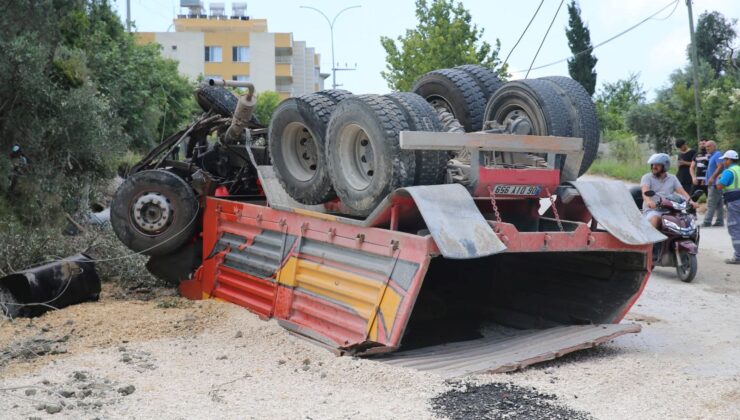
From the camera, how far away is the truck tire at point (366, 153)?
6.05 metres

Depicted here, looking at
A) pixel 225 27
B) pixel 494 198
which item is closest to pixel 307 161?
pixel 494 198

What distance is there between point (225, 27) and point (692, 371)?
74.6m

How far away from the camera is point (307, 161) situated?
297 inches

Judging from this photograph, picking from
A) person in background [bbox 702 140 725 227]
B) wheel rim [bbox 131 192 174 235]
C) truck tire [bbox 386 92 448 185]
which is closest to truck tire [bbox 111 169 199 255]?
wheel rim [bbox 131 192 174 235]

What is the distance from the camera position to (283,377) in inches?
220

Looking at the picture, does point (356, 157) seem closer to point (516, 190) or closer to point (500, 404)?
point (516, 190)

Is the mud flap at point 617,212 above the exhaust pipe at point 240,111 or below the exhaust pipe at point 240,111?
below

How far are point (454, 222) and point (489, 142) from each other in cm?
91

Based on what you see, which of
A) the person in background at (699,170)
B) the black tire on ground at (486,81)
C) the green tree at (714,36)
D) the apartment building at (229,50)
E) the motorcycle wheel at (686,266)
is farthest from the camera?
the apartment building at (229,50)

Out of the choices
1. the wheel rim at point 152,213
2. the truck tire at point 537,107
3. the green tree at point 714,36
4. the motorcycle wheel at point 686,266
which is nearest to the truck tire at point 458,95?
the truck tire at point 537,107

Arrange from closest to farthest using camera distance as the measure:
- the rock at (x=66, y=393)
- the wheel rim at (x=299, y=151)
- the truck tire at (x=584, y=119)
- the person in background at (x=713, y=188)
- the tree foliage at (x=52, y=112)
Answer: the rock at (x=66, y=393) < the truck tire at (x=584, y=119) < the wheel rim at (x=299, y=151) < the tree foliage at (x=52, y=112) < the person in background at (x=713, y=188)

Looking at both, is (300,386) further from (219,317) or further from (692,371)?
(692,371)

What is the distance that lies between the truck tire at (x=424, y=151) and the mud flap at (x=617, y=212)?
1.23m

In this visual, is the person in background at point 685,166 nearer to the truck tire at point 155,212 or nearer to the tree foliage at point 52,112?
the tree foliage at point 52,112
